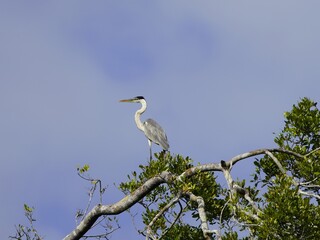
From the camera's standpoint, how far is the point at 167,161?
18.8 meters

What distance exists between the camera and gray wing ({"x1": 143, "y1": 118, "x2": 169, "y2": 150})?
26969mm

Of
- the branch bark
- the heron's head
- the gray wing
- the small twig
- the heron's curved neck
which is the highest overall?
the heron's head

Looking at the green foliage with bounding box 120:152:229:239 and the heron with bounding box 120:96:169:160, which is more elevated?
the heron with bounding box 120:96:169:160

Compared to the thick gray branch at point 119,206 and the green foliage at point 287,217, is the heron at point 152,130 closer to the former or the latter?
the thick gray branch at point 119,206

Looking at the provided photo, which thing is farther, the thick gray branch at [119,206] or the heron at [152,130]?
the heron at [152,130]

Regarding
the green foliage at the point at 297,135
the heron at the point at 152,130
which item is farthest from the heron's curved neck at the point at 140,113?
the green foliage at the point at 297,135

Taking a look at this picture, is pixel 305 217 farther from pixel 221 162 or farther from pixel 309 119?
pixel 309 119

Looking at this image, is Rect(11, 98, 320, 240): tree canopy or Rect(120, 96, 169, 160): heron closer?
Rect(11, 98, 320, 240): tree canopy

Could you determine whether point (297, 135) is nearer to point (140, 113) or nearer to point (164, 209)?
point (164, 209)

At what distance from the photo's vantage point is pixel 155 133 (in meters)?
27.4

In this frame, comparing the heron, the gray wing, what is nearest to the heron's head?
the heron

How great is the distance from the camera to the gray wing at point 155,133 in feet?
88.5

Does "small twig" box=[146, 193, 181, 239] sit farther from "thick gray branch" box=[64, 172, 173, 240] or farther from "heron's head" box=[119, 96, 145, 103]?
"heron's head" box=[119, 96, 145, 103]

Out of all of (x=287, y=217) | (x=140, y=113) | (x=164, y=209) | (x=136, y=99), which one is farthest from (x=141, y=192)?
(x=136, y=99)
